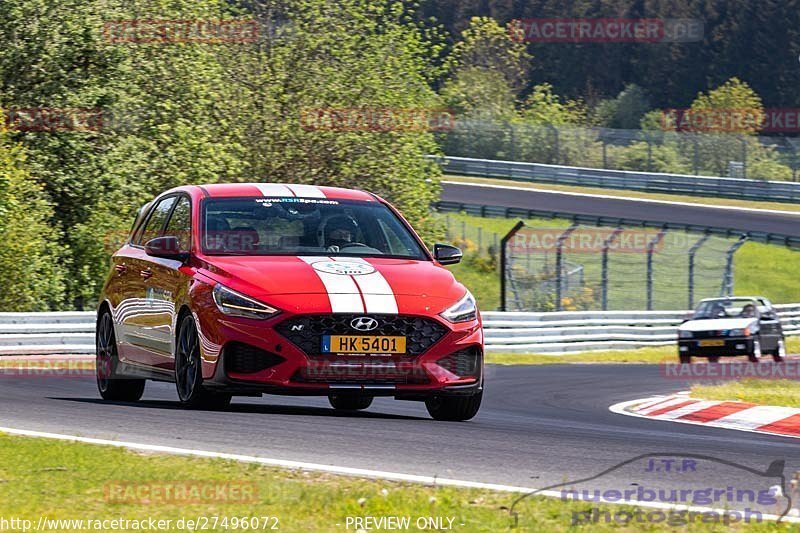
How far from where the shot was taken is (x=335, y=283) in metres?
9.54

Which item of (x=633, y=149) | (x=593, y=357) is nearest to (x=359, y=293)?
(x=593, y=357)

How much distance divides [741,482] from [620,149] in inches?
2275

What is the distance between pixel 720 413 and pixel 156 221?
5.37m

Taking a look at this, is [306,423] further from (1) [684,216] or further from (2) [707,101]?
(2) [707,101]

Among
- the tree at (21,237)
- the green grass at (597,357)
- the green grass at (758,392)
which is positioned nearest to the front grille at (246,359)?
the green grass at (758,392)

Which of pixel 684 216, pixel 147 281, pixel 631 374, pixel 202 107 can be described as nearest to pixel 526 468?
pixel 147 281

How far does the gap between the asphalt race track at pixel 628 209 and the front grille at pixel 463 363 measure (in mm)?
38862

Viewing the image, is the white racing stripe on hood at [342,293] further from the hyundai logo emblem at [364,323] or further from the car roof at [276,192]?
the car roof at [276,192]

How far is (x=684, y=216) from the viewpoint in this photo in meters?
50.3

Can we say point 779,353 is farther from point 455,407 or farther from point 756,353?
point 455,407

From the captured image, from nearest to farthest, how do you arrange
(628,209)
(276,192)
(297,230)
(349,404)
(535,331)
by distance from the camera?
1. (297,230)
2. (276,192)
3. (349,404)
4. (535,331)
5. (628,209)

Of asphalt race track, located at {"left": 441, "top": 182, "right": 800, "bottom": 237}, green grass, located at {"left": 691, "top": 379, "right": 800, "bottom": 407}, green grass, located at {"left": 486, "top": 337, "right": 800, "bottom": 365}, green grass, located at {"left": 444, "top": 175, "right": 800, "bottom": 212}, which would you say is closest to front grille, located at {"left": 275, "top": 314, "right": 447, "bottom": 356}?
green grass, located at {"left": 691, "top": 379, "right": 800, "bottom": 407}


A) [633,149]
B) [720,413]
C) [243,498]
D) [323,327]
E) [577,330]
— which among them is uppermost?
[323,327]

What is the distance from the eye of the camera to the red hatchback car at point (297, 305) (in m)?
9.38
